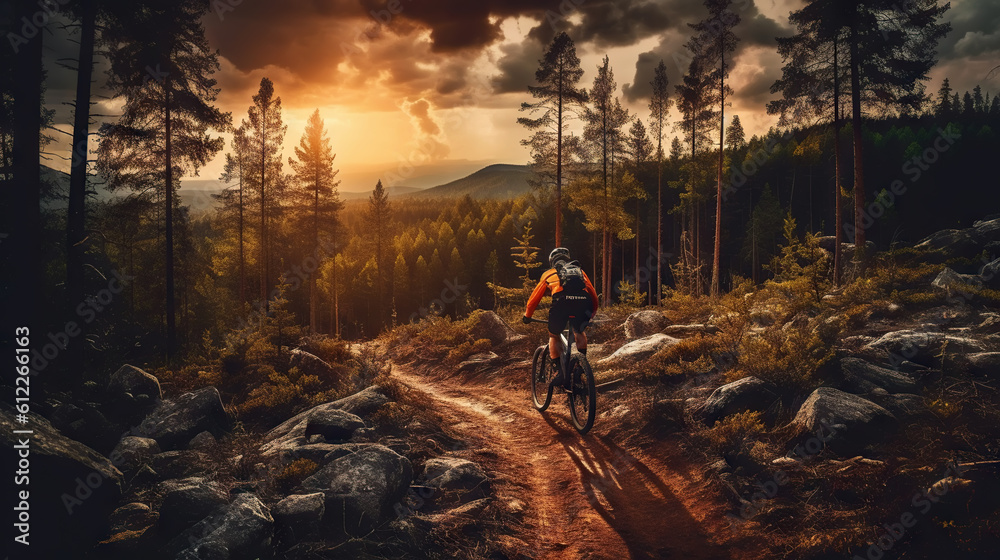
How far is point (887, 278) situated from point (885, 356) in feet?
19.7

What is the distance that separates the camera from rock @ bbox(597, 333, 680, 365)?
35.4ft

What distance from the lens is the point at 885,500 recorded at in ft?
14.1

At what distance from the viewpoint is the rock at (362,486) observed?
5023mm

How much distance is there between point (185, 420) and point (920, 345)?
11604mm

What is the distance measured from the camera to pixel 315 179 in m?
33.8

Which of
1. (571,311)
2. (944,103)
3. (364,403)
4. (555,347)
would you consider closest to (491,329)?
(555,347)

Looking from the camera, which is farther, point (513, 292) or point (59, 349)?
point (513, 292)

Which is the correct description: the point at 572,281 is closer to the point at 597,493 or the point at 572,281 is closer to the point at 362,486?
the point at 597,493

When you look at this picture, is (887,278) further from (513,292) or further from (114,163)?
(114,163)

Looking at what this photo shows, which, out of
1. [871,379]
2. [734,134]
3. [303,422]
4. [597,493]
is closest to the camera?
[597,493]

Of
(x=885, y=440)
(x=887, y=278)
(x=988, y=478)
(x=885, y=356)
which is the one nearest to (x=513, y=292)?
(x=887, y=278)

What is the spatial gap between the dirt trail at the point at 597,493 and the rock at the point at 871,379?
262cm

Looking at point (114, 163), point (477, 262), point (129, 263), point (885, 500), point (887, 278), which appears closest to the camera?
point (885, 500)

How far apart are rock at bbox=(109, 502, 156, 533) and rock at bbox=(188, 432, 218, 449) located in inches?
91.4
